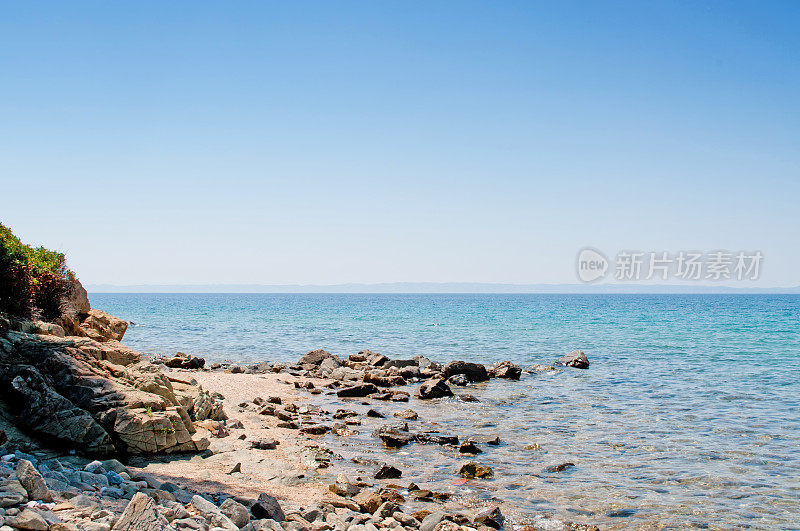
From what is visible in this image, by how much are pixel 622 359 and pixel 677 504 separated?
27.5 metres

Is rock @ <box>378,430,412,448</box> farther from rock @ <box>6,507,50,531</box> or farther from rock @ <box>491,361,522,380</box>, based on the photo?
rock @ <box>491,361,522,380</box>

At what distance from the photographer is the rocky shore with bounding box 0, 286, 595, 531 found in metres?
7.77

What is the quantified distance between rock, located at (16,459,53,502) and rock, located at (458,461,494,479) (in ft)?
29.1

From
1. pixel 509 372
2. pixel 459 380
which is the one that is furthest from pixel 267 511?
pixel 509 372

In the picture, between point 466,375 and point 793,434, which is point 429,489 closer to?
point 793,434

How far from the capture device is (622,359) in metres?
37.6

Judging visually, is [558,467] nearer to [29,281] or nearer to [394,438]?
[394,438]

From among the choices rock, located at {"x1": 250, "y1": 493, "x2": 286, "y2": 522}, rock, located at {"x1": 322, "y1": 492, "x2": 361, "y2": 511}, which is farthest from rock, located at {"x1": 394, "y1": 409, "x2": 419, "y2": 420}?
rock, located at {"x1": 250, "y1": 493, "x2": 286, "y2": 522}

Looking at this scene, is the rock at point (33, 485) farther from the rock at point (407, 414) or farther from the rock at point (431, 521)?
the rock at point (407, 414)

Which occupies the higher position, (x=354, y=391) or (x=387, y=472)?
(x=387, y=472)

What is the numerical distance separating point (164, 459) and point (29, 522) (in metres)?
6.31

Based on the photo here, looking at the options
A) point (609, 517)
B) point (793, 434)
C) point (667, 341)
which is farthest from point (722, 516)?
point (667, 341)

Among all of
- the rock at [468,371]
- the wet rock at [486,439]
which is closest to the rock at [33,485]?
the wet rock at [486,439]

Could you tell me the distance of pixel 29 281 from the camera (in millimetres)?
14547
